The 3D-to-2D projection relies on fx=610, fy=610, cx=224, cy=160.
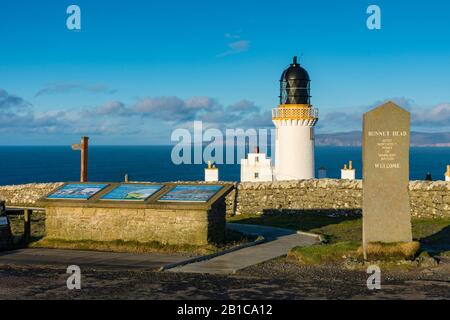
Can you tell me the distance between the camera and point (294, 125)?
115ft

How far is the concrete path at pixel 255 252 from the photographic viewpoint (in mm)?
13336

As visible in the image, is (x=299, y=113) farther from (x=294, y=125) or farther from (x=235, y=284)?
(x=235, y=284)

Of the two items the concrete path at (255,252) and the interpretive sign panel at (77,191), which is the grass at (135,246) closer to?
the concrete path at (255,252)

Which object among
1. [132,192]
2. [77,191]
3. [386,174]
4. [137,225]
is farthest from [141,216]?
[386,174]

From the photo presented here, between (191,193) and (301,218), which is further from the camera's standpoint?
(301,218)

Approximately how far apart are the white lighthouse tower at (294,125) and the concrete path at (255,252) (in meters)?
14.5

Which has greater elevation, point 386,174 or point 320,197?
point 386,174

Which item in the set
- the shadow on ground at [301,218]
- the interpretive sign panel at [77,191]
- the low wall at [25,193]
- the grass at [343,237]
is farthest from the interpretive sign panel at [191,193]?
the low wall at [25,193]

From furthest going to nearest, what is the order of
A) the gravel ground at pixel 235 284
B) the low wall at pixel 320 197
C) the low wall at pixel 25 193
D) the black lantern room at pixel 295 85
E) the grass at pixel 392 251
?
the black lantern room at pixel 295 85, the low wall at pixel 25 193, the low wall at pixel 320 197, the grass at pixel 392 251, the gravel ground at pixel 235 284

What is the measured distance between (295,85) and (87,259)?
22.4 meters

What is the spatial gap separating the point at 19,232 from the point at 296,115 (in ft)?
62.9

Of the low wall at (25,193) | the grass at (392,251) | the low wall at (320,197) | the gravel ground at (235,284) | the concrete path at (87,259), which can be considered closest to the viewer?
the gravel ground at (235,284)
